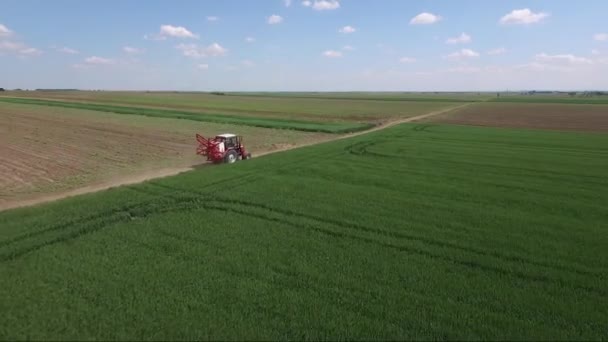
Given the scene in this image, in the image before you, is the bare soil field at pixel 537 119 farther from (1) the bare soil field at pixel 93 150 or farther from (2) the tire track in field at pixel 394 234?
(2) the tire track in field at pixel 394 234

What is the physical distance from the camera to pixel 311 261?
981 cm

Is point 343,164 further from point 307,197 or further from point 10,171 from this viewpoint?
point 10,171

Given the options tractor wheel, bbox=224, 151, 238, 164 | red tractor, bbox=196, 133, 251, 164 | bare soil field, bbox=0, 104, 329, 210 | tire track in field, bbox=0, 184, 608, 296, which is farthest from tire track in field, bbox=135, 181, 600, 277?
tractor wheel, bbox=224, 151, 238, 164

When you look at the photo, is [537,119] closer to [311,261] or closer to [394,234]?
[394,234]

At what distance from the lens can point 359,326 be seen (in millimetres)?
7180

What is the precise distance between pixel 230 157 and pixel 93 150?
425 inches

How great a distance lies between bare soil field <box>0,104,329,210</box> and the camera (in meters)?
19.2

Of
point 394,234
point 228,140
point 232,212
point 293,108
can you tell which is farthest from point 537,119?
point 232,212

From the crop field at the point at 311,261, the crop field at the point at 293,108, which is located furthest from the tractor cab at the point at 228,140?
the crop field at the point at 293,108

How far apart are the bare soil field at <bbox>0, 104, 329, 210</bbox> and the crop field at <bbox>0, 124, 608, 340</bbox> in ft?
16.8

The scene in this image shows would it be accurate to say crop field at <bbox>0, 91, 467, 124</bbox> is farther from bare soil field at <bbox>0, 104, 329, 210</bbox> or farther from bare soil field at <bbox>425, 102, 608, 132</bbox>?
bare soil field at <bbox>0, 104, 329, 210</bbox>

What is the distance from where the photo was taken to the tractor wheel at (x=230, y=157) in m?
24.4

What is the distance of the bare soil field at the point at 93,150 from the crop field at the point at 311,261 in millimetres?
5117

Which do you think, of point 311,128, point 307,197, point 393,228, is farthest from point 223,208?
point 311,128
